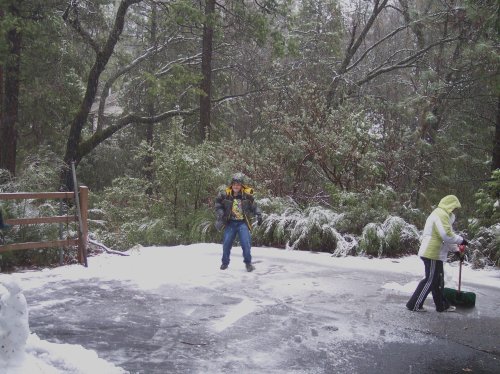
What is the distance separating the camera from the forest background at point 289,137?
11781 mm

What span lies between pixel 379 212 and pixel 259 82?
1118 centimetres

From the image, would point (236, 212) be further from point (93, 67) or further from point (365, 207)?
point (93, 67)

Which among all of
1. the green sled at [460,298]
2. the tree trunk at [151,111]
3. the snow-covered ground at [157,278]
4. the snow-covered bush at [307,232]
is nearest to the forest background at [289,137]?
the snow-covered bush at [307,232]

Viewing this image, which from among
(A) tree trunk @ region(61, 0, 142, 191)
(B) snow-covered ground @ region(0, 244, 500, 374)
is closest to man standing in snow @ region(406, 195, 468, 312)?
(B) snow-covered ground @ region(0, 244, 500, 374)

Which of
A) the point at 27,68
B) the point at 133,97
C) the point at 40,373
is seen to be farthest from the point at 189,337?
the point at 133,97

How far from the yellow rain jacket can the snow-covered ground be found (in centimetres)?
130

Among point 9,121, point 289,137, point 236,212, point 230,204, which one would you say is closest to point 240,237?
point 236,212

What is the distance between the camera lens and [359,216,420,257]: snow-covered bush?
36.2 feet

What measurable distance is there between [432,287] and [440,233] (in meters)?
0.74

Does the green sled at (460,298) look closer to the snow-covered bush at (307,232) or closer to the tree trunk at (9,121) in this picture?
the snow-covered bush at (307,232)

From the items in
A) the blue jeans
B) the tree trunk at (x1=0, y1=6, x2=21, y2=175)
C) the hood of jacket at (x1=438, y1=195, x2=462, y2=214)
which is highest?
the tree trunk at (x1=0, y1=6, x2=21, y2=175)

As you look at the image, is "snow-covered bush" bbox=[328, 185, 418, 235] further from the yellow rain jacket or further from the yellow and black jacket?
the yellow rain jacket

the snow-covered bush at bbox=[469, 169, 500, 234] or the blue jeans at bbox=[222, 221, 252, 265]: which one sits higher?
the snow-covered bush at bbox=[469, 169, 500, 234]

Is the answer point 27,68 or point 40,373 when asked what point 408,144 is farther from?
point 27,68
